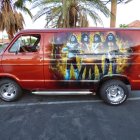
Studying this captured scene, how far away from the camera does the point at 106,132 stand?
13.3 ft

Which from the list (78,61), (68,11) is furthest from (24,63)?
(68,11)

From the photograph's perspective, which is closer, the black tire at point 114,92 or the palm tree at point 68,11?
the black tire at point 114,92

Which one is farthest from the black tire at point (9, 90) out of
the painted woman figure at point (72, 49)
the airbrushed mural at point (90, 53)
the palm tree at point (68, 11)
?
the palm tree at point (68, 11)

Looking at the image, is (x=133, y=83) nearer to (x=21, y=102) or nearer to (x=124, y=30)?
(x=124, y=30)

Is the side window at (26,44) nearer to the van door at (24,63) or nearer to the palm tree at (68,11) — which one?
the van door at (24,63)

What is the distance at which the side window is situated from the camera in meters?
5.43

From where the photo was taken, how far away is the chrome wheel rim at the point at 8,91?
18.7ft

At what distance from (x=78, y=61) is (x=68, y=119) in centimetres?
145

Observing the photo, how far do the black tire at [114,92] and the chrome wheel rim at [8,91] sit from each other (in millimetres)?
2344

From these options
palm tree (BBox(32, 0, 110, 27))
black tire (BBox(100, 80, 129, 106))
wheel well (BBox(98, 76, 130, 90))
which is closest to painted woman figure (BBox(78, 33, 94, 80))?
wheel well (BBox(98, 76, 130, 90))

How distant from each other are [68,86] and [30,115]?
1.23 meters

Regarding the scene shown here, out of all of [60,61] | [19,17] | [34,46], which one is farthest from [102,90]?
[19,17]

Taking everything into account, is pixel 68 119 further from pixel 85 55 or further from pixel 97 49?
pixel 97 49

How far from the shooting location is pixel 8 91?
5.76 m
